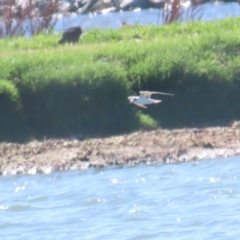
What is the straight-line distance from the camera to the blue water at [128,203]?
7.90 m

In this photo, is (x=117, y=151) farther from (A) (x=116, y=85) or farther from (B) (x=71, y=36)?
(B) (x=71, y=36)

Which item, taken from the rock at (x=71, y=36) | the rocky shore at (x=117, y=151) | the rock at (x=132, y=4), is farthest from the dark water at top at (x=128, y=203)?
the rock at (x=132, y=4)

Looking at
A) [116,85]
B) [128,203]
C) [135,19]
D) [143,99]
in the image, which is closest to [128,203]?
[128,203]

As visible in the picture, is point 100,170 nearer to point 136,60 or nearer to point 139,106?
point 139,106

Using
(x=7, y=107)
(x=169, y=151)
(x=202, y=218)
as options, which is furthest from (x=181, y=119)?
(x=202, y=218)

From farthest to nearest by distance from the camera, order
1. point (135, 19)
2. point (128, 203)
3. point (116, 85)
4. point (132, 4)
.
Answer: point (132, 4), point (135, 19), point (116, 85), point (128, 203)

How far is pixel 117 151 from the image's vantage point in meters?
10.9

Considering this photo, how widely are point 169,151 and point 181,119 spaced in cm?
141

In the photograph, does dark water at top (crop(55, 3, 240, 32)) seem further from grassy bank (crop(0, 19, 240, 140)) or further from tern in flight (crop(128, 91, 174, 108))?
tern in flight (crop(128, 91, 174, 108))

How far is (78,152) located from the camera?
10.9 meters

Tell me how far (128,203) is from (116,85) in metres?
3.42

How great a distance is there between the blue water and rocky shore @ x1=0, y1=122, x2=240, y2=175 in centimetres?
24

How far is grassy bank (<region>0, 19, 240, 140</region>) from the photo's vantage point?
39.2 feet

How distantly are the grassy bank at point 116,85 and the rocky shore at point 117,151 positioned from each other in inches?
22.6
